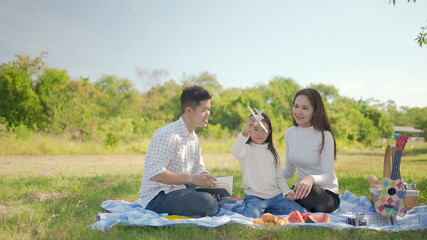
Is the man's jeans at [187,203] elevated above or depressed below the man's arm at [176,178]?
below

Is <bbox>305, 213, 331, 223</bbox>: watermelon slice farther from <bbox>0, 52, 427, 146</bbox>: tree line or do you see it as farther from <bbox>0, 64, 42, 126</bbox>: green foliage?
<bbox>0, 64, 42, 126</bbox>: green foliage

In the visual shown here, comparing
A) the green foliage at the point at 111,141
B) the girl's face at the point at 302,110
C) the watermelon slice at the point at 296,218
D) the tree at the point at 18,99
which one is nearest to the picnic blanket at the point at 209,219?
the watermelon slice at the point at 296,218

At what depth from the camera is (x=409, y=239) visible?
9.71ft

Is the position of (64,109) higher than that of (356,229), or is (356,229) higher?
(64,109)

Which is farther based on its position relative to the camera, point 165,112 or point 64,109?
point 165,112

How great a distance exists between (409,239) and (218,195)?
6.83ft

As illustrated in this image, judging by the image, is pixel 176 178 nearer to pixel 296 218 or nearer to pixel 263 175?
pixel 263 175

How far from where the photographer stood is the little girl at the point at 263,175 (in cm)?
389

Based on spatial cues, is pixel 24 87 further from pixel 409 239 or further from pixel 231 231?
pixel 409 239

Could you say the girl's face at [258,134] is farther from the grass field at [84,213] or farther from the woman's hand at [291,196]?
the grass field at [84,213]

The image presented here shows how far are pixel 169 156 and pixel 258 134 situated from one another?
3.57 ft

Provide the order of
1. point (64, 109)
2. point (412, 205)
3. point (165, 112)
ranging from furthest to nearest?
point (165, 112), point (64, 109), point (412, 205)

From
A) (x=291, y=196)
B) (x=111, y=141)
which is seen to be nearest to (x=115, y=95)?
(x=111, y=141)

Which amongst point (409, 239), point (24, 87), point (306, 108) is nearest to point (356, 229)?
point (409, 239)
